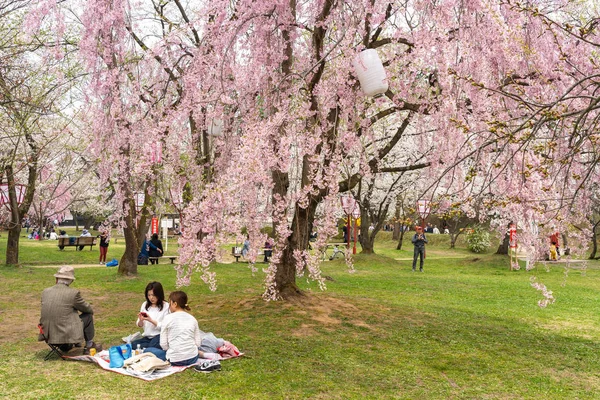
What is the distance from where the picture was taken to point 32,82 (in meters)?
14.8

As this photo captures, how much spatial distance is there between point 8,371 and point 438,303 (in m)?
8.44

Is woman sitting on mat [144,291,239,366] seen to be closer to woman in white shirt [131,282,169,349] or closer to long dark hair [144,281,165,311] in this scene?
woman in white shirt [131,282,169,349]

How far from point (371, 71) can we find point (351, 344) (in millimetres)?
3627

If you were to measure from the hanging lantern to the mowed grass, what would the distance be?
3261 millimetres

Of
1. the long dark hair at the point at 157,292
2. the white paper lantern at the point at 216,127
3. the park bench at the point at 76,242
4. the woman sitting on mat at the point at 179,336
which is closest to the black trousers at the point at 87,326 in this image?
the long dark hair at the point at 157,292

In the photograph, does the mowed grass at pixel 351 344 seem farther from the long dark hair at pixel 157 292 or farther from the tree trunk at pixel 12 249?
the tree trunk at pixel 12 249

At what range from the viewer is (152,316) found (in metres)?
6.80

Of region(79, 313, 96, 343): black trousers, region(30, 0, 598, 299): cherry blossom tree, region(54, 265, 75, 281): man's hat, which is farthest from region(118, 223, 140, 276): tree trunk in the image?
region(54, 265, 75, 281): man's hat

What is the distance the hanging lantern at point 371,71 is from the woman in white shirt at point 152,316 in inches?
136

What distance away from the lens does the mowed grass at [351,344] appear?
5.74m

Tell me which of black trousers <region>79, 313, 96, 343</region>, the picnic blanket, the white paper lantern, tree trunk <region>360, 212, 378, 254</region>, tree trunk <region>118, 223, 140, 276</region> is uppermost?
the white paper lantern

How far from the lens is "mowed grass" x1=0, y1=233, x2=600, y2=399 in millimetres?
5742

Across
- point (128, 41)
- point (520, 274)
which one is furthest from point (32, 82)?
point (520, 274)

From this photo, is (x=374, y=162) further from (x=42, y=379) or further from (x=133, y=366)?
(x=42, y=379)
